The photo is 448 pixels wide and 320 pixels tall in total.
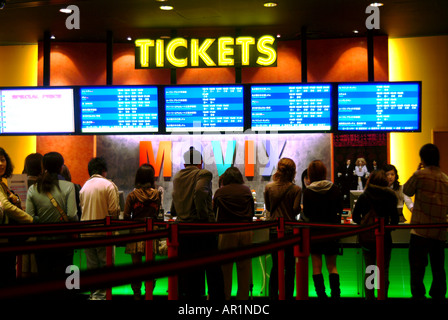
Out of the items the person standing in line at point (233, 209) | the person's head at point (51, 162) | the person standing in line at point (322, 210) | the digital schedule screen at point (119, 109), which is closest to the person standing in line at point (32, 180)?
the person's head at point (51, 162)

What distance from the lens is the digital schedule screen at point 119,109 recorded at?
302 inches

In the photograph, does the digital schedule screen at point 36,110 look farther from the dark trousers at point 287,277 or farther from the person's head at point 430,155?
the person's head at point 430,155

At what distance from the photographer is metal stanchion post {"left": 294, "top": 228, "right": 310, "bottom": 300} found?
296 cm

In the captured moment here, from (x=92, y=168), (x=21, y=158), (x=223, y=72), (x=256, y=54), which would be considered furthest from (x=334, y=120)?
(x=21, y=158)

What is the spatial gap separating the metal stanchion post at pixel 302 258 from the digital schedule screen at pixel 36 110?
18.2ft

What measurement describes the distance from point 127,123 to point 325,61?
143 inches

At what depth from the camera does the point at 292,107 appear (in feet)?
24.8

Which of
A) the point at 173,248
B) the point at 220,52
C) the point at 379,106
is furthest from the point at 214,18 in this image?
the point at 173,248

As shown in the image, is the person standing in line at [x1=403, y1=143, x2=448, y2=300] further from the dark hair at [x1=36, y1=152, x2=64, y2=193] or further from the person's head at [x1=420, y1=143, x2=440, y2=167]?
Answer: the dark hair at [x1=36, y1=152, x2=64, y2=193]

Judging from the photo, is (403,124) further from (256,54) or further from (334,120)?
(256,54)

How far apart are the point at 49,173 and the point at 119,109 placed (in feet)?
9.07

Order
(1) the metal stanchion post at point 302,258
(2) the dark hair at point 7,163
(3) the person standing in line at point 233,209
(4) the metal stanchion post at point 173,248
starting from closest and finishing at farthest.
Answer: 1. (1) the metal stanchion post at point 302,258
2. (4) the metal stanchion post at point 173,248
3. (2) the dark hair at point 7,163
4. (3) the person standing in line at point 233,209

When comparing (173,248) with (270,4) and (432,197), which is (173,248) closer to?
(432,197)

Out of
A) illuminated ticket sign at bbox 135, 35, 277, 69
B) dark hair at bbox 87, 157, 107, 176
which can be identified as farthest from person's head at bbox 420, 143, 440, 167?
dark hair at bbox 87, 157, 107, 176
